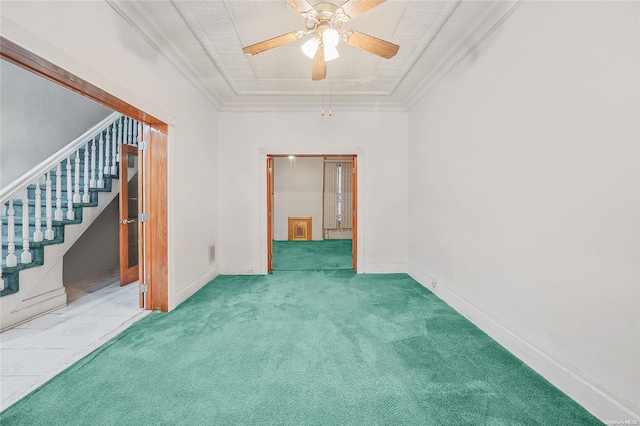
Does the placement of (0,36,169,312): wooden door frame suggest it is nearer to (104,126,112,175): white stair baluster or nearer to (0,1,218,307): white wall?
Result: (0,1,218,307): white wall

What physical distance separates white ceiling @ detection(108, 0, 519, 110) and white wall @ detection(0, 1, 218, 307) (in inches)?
8.2

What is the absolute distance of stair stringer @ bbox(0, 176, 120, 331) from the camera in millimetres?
2300

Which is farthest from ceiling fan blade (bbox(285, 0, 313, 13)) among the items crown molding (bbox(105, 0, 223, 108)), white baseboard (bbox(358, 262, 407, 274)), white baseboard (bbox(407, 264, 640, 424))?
white baseboard (bbox(358, 262, 407, 274))

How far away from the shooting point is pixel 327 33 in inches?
67.2

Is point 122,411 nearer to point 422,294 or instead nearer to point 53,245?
point 53,245

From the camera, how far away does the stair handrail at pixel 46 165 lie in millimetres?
2371

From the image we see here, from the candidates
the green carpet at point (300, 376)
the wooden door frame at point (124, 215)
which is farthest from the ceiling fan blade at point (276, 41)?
the wooden door frame at point (124, 215)

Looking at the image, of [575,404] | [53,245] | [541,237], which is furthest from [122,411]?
[541,237]

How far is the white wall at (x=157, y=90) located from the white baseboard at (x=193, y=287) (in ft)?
0.04

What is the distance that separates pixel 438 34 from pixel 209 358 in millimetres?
3425

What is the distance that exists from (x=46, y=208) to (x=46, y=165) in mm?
487

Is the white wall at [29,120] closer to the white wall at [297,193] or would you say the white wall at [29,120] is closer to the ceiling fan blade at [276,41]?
the ceiling fan blade at [276,41]

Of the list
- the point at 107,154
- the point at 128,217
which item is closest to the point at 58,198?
the point at 128,217

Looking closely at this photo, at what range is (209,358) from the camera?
1.84 meters
